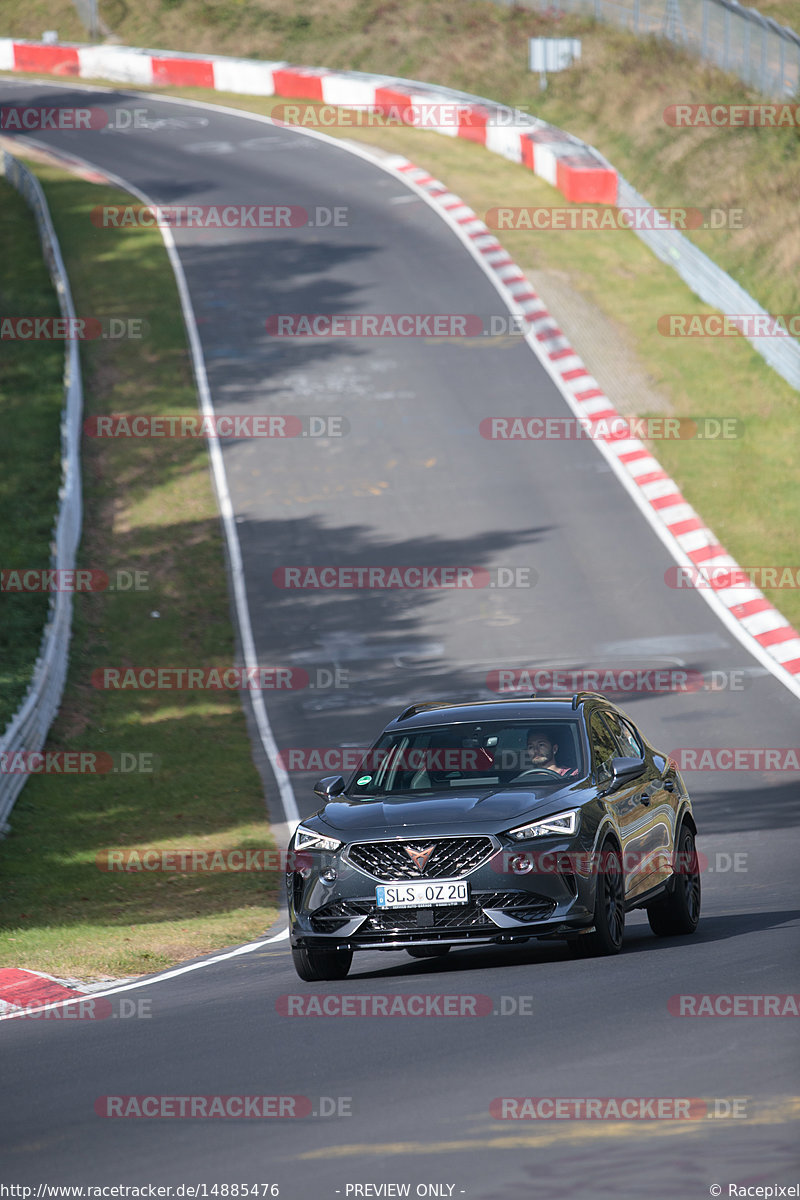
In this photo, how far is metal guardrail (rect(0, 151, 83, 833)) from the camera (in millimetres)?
20266

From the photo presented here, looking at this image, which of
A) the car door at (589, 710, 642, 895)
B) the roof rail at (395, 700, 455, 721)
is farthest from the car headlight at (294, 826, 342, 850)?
the car door at (589, 710, 642, 895)

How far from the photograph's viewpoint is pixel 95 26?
70.6m

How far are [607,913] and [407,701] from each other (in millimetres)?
11963

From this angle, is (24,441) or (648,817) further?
(24,441)

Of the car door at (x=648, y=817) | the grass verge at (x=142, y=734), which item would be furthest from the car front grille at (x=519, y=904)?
the grass verge at (x=142, y=734)

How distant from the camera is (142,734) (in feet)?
73.8

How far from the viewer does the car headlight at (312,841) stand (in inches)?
416

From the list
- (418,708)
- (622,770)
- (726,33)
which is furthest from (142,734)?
(726,33)

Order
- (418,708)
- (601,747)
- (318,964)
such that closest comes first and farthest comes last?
1. (318,964)
2. (601,747)
3. (418,708)

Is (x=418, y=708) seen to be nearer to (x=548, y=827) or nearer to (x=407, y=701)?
(x=548, y=827)

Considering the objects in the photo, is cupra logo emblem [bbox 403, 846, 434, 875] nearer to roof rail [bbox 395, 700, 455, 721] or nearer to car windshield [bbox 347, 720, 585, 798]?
car windshield [bbox 347, 720, 585, 798]

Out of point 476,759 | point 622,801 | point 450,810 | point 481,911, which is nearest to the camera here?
point 481,911

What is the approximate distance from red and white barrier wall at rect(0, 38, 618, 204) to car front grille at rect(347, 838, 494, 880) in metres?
34.9

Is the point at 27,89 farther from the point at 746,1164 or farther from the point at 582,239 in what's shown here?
the point at 746,1164
